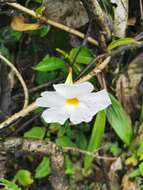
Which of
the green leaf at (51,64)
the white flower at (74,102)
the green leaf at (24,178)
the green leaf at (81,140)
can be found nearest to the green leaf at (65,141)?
the green leaf at (81,140)

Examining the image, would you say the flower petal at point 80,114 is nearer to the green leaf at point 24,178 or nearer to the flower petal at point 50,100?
the flower petal at point 50,100

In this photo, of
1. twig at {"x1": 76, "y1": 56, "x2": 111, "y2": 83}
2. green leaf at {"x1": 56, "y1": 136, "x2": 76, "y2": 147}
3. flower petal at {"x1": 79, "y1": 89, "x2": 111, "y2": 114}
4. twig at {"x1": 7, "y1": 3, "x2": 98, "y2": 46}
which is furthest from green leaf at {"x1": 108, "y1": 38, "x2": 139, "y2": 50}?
green leaf at {"x1": 56, "y1": 136, "x2": 76, "y2": 147}

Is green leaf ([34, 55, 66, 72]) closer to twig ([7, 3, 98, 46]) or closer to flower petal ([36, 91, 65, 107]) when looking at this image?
twig ([7, 3, 98, 46])

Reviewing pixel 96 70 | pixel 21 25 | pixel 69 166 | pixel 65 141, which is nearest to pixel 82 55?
pixel 96 70

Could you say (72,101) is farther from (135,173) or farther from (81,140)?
(135,173)

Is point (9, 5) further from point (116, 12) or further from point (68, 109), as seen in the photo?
point (68, 109)

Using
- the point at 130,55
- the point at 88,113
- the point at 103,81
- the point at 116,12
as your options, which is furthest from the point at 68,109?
the point at 130,55
